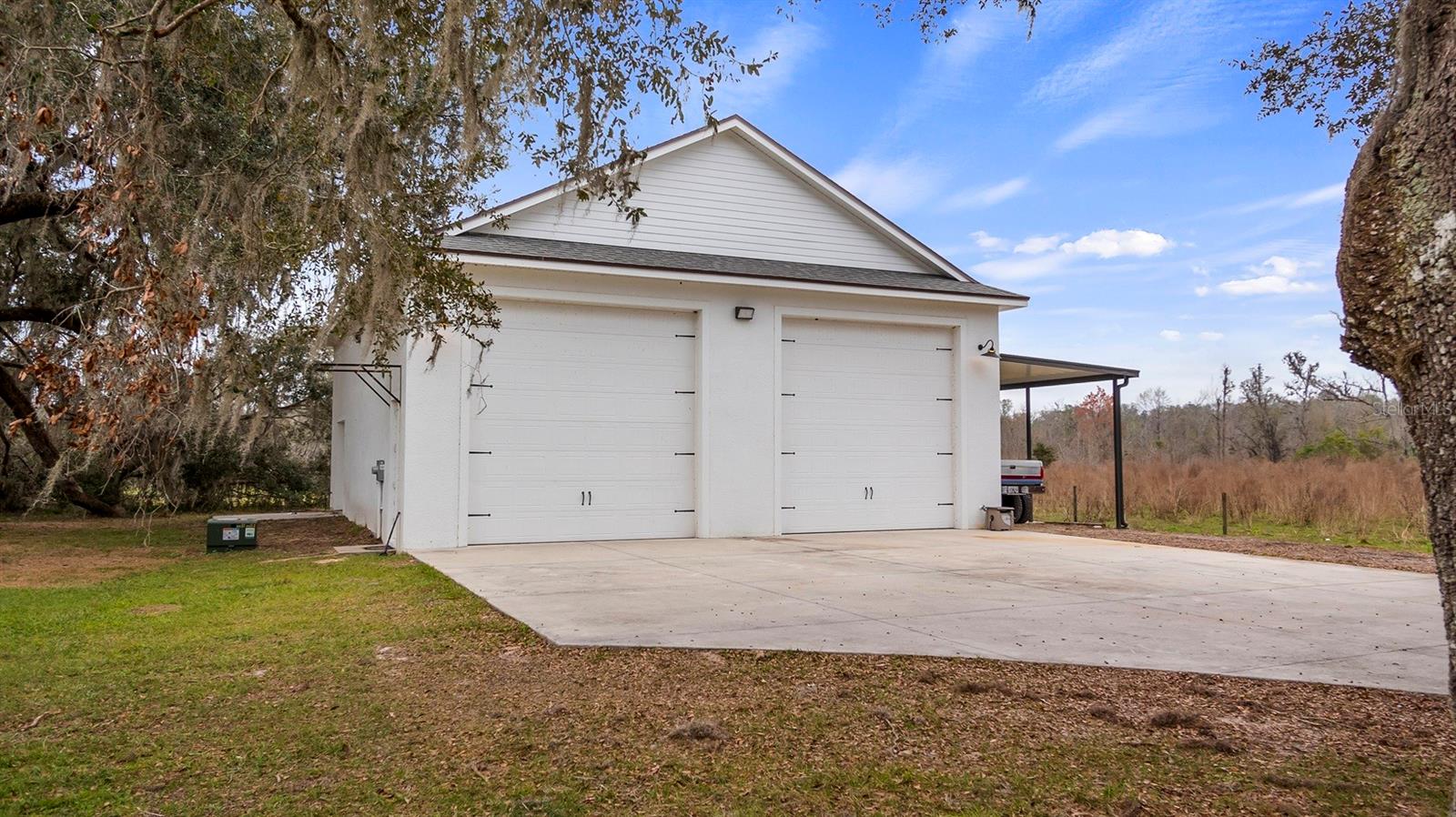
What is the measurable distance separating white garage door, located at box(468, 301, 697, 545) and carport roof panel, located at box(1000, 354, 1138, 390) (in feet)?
16.6

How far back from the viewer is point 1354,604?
21.8 feet

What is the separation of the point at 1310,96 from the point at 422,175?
23.0ft

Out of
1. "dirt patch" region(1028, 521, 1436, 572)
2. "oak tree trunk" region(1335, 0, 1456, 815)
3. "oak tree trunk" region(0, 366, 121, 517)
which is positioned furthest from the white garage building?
"oak tree trunk" region(1335, 0, 1456, 815)

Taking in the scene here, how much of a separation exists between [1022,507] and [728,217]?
6235 millimetres

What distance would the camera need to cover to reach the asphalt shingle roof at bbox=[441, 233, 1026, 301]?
412 inches

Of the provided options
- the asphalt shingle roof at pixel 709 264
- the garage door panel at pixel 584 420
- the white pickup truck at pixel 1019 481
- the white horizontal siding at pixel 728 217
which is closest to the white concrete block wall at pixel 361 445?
the garage door panel at pixel 584 420

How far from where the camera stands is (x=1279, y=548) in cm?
1065

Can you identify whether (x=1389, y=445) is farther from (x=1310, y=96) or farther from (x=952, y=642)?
(x=952, y=642)

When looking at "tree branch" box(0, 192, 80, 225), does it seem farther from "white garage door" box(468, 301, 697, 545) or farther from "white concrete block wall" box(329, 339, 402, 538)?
"white garage door" box(468, 301, 697, 545)

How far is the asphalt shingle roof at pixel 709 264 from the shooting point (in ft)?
34.3

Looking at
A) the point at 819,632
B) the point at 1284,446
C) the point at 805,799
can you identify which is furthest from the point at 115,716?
the point at 1284,446

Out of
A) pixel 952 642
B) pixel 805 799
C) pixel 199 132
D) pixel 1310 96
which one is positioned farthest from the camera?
pixel 199 132

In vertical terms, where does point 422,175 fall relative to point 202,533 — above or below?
above

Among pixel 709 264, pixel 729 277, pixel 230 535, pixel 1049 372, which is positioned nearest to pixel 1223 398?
pixel 1049 372
